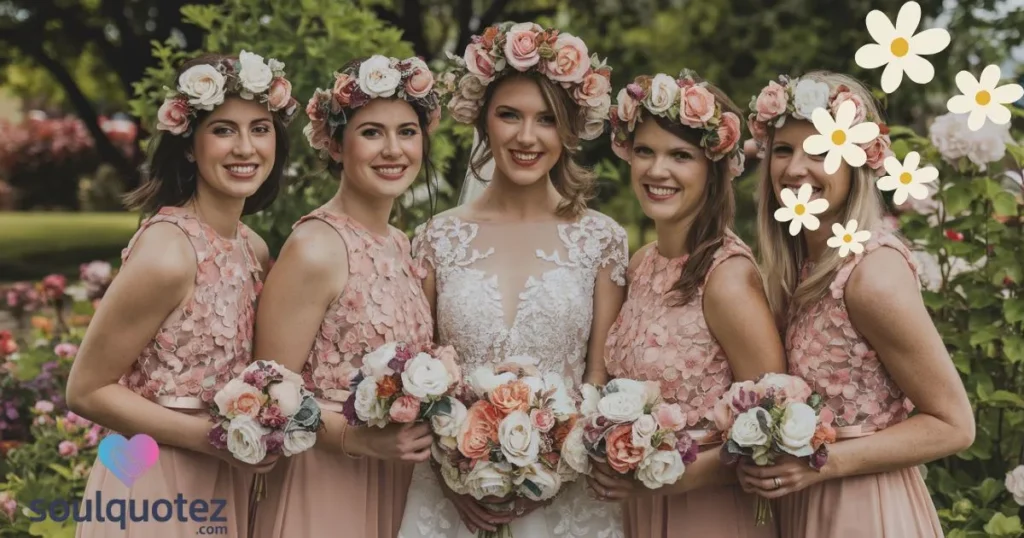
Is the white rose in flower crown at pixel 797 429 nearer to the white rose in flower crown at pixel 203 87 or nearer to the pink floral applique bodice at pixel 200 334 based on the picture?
the pink floral applique bodice at pixel 200 334

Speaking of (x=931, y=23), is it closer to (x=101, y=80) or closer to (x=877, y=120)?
(x=877, y=120)

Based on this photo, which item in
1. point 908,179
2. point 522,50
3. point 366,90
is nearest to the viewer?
point 908,179

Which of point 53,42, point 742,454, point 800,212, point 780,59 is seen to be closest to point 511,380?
point 742,454

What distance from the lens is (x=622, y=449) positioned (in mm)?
3346

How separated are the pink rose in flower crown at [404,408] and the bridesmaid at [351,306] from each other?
135 millimetres

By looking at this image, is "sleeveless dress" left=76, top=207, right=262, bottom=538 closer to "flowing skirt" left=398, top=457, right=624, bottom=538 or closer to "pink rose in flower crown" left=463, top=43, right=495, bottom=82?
"flowing skirt" left=398, top=457, right=624, bottom=538

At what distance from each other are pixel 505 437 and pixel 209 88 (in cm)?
163

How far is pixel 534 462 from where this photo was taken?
3.51 m

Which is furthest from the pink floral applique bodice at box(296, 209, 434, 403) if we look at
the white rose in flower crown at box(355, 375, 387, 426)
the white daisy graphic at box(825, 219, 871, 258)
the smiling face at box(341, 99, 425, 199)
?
the white daisy graphic at box(825, 219, 871, 258)

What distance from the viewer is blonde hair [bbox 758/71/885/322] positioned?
3.61m

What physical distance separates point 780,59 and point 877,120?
608 cm

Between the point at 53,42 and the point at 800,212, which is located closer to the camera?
the point at 800,212

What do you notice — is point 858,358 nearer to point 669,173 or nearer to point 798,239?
point 798,239

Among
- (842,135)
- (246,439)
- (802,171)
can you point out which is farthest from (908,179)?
(246,439)
